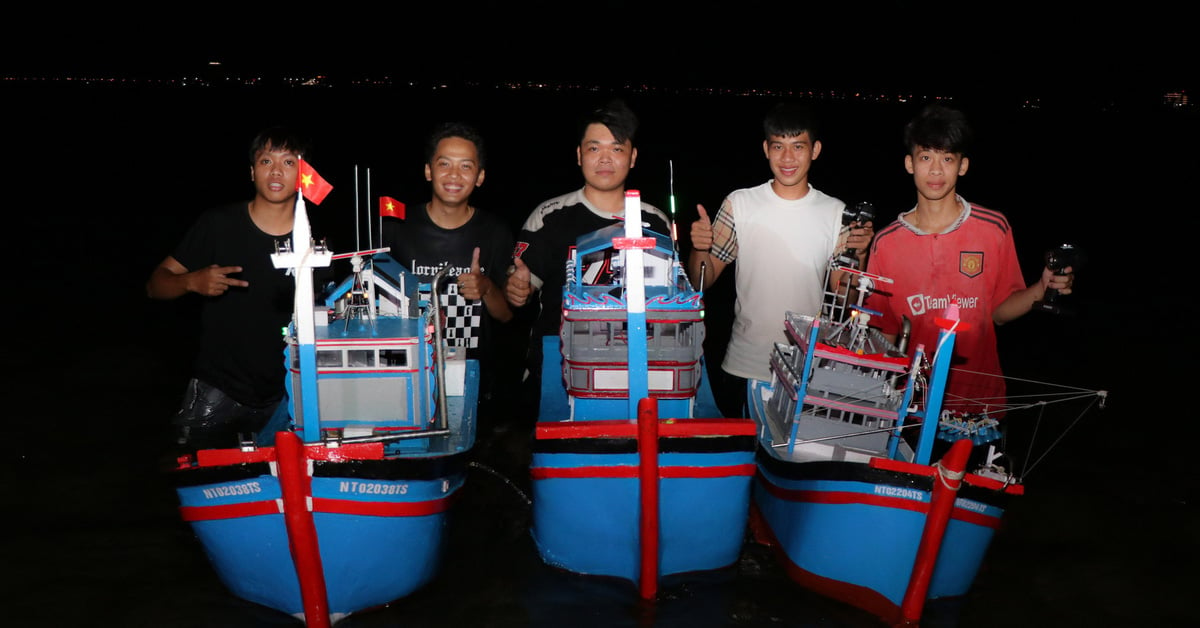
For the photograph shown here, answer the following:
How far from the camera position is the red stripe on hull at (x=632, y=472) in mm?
5234

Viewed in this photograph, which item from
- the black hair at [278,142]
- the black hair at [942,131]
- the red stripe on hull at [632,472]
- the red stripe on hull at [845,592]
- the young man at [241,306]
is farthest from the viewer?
the young man at [241,306]

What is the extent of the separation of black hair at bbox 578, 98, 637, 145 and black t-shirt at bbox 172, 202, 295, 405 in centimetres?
247

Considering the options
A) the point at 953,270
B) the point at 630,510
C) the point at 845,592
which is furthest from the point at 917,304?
the point at 630,510

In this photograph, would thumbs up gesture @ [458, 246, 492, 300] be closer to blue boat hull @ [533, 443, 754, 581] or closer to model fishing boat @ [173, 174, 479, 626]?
model fishing boat @ [173, 174, 479, 626]

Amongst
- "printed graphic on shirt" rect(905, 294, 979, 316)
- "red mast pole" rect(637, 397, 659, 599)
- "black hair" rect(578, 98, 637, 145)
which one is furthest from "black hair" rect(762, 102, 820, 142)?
"red mast pole" rect(637, 397, 659, 599)

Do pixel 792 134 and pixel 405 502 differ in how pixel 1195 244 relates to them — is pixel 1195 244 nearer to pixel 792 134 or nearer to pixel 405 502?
pixel 792 134

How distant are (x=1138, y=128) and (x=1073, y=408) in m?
57.5

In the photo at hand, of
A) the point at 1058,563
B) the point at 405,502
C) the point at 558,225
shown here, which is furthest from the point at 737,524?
the point at 1058,563

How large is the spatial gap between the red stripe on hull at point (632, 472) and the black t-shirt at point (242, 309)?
2689 millimetres

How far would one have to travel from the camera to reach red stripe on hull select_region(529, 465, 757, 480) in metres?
5.23

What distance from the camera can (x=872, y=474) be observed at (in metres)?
5.14

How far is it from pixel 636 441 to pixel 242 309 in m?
3.49

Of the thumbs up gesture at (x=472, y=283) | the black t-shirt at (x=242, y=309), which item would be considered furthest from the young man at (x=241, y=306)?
the thumbs up gesture at (x=472, y=283)

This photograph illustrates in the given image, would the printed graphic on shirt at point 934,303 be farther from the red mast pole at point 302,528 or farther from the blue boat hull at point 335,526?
the red mast pole at point 302,528
